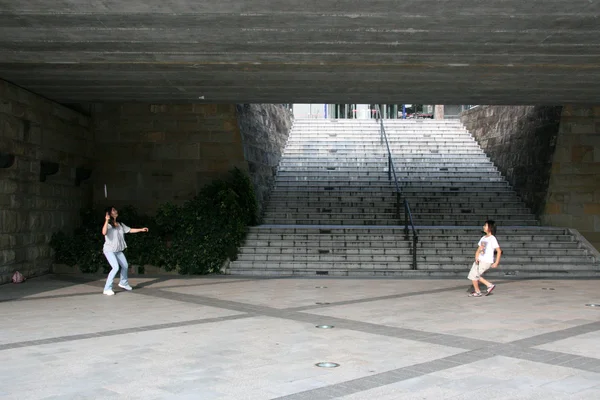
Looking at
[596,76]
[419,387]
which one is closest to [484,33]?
[596,76]

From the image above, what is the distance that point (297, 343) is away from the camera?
714cm

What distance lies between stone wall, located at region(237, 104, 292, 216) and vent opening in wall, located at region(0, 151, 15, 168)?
581 cm

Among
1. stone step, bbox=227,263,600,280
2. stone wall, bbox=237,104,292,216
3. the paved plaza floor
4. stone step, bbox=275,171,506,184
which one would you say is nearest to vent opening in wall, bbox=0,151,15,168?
the paved plaza floor

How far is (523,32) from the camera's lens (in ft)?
29.9

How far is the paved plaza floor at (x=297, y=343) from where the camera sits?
5.37 metres

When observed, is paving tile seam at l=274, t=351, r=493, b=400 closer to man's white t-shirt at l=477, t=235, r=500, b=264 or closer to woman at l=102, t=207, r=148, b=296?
man's white t-shirt at l=477, t=235, r=500, b=264

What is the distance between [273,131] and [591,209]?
30.4 ft

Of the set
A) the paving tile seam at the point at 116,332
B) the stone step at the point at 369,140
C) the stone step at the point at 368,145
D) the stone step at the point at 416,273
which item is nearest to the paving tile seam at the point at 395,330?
the paving tile seam at the point at 116,332

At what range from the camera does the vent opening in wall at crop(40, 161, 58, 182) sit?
44.7 ft

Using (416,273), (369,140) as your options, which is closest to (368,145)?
(369,140)

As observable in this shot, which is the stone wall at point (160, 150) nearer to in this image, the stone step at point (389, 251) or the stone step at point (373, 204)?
the stone step at point (389, 251)

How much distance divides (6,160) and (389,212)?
32.1 ft

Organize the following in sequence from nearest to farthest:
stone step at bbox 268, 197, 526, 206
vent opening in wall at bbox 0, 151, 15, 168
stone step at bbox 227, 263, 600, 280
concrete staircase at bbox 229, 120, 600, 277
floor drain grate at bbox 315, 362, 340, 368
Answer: floor drain grate at bbox 315, 362, 340, 368 < vent opening in wall at bbox 0, 151, 15, 168 < stone step at bbox 227, 263, 600, 280 < concrete staircase at bbox 229, 120, 600, 277 < stone step at bbox 268, 197, 526, 206

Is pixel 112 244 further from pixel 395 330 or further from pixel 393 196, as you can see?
pixel 393 196
